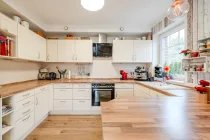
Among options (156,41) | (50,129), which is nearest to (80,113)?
(50,129)

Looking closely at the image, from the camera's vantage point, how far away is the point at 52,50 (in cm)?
404

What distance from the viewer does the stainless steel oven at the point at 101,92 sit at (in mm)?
3660

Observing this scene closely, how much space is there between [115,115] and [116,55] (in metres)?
3.22

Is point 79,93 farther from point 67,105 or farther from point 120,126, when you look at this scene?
point 120,126

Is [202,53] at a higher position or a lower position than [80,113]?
higher

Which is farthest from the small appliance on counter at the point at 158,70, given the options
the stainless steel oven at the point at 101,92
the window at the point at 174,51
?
the stainless steel oven at the point at 101,92

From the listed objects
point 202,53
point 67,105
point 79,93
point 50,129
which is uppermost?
point 202,53

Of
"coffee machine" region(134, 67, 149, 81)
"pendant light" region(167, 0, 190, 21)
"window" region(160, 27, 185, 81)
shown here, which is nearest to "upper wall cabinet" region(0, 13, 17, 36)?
"pendant light" region(167, 0, 190, 21)

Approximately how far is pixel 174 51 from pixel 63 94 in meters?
2.90

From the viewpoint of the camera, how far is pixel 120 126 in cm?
82

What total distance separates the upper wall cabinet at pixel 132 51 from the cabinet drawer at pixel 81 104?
1367 mm

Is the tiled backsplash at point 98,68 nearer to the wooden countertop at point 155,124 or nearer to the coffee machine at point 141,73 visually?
the coffee machine at point 141,73

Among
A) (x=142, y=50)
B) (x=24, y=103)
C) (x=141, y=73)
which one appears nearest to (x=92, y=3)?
(x=24, y=103)

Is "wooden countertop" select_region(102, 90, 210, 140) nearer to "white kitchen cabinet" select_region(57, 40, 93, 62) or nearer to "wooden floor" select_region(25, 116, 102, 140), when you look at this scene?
"wooden floor" select_region(25, 116, 102, 140)
